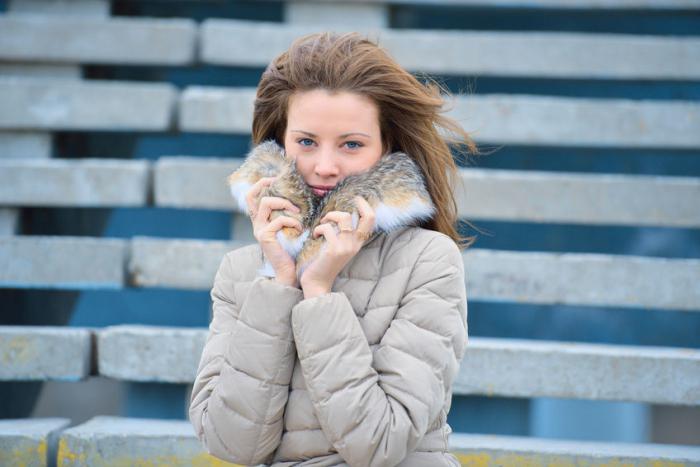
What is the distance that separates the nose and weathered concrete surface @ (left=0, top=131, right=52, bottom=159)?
2.50m

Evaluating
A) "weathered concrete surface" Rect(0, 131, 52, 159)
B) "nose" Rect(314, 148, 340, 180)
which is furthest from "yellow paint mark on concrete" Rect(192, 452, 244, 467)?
"weathered concrete surface" Rect(0, 131, 52, 159)

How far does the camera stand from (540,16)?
463 centimetres

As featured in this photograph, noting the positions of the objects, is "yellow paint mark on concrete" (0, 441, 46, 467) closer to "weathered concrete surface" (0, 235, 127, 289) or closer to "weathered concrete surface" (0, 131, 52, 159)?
"weathered concrete surface" (0, 235, 127, 289)

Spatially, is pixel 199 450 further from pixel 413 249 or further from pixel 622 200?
pixel 622 200

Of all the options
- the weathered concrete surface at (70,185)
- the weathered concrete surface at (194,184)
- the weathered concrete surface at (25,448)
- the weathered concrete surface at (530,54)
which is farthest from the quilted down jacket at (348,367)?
the weathered concrete surface at (530,54)

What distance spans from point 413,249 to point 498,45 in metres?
2.33

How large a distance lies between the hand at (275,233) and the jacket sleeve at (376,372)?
0.36 feet

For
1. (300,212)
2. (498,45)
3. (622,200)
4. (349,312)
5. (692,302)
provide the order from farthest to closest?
(498,45) < (622,200) < (692,302) < (300,212) < (349,312)

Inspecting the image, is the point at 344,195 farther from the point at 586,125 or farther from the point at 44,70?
the point at 44,70

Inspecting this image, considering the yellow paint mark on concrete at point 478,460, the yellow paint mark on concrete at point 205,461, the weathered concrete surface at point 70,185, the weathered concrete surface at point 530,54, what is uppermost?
the weathered concrete surface at point 530,54

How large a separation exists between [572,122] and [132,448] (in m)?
2.48

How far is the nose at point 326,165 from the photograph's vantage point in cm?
194

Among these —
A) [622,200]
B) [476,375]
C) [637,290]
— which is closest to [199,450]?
[476,375]

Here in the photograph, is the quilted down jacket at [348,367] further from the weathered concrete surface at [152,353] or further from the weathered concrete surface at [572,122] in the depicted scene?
the weathered concrete surface at [572,122]
